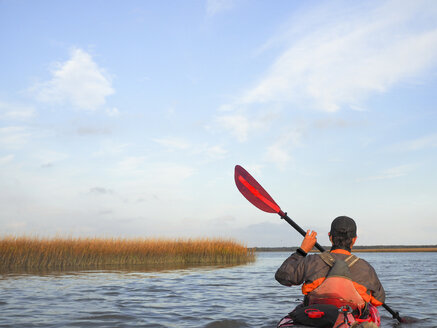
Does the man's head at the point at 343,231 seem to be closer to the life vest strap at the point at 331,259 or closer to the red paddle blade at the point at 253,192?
the life vest strap at the point at 331,259

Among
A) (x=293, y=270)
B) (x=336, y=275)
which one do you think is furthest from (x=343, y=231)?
(x=293, y=270)

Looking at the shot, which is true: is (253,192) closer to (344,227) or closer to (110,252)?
(344,227)

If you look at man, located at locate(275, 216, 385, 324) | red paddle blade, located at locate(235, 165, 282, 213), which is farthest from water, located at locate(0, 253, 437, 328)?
man, located at locate(275, 216, 385, 324)

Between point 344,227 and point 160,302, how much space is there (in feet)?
23.9

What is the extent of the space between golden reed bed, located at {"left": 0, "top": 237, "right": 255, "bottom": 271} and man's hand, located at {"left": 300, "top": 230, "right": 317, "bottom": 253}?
61.9 ft

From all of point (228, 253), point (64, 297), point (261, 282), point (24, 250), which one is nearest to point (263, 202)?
point (64, 297)

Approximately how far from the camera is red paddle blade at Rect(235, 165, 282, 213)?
5812 millimetres

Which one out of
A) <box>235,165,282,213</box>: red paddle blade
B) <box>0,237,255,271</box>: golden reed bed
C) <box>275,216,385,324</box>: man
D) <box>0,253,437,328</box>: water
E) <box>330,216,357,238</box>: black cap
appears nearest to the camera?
<box>275,216,385,324</box>: man

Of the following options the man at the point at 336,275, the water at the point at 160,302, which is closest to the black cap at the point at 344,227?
the man at the point at 336,275

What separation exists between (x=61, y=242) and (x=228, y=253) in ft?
31.8

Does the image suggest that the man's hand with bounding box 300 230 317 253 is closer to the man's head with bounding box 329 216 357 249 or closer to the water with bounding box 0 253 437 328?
the man's head with bounding box 329 216 357 249

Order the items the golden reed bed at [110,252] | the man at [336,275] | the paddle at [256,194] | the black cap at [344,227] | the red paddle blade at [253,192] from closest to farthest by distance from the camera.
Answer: the man at [336,275]
the black cap at [344,227]
the paddle at [256,194]
the red paddle blade at [253,192]
the golden reed bed at [110,252]

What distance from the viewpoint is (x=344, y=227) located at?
411 centimetres

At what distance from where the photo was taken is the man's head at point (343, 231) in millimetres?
4113
